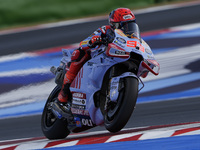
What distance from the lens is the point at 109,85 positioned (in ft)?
16.4

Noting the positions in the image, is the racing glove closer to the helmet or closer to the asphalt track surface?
the helmet

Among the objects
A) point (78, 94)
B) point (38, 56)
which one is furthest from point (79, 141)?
point (38, 56)

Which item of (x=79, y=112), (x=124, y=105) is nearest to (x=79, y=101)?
(x=79, y=112)

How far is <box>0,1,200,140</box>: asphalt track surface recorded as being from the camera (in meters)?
6.60

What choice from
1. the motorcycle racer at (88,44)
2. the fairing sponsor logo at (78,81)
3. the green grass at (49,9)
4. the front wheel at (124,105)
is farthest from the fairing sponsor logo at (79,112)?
the green grass at (49,9)

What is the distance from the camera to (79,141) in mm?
5133

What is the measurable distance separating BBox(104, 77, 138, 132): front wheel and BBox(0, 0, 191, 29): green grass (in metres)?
8.73

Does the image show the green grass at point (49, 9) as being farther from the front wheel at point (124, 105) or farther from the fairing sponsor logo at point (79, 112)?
the front wheel at point (124, 105)

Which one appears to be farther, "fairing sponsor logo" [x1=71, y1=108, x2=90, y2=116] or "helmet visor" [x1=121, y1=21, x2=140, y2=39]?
"fairing sponsor logo" [x1=71, y1=108, x2=90, y2=116]

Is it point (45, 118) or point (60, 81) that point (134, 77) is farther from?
point (45, 118)

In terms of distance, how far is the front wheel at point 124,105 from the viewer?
463cm

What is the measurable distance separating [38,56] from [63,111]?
15.2 feet

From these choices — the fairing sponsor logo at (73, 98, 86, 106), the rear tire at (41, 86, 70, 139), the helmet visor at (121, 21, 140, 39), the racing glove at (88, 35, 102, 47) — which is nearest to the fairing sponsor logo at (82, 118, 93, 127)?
the fairing sponsor logo at (73, 98, 86, 106)

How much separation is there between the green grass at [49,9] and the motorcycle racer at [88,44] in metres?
7.53
